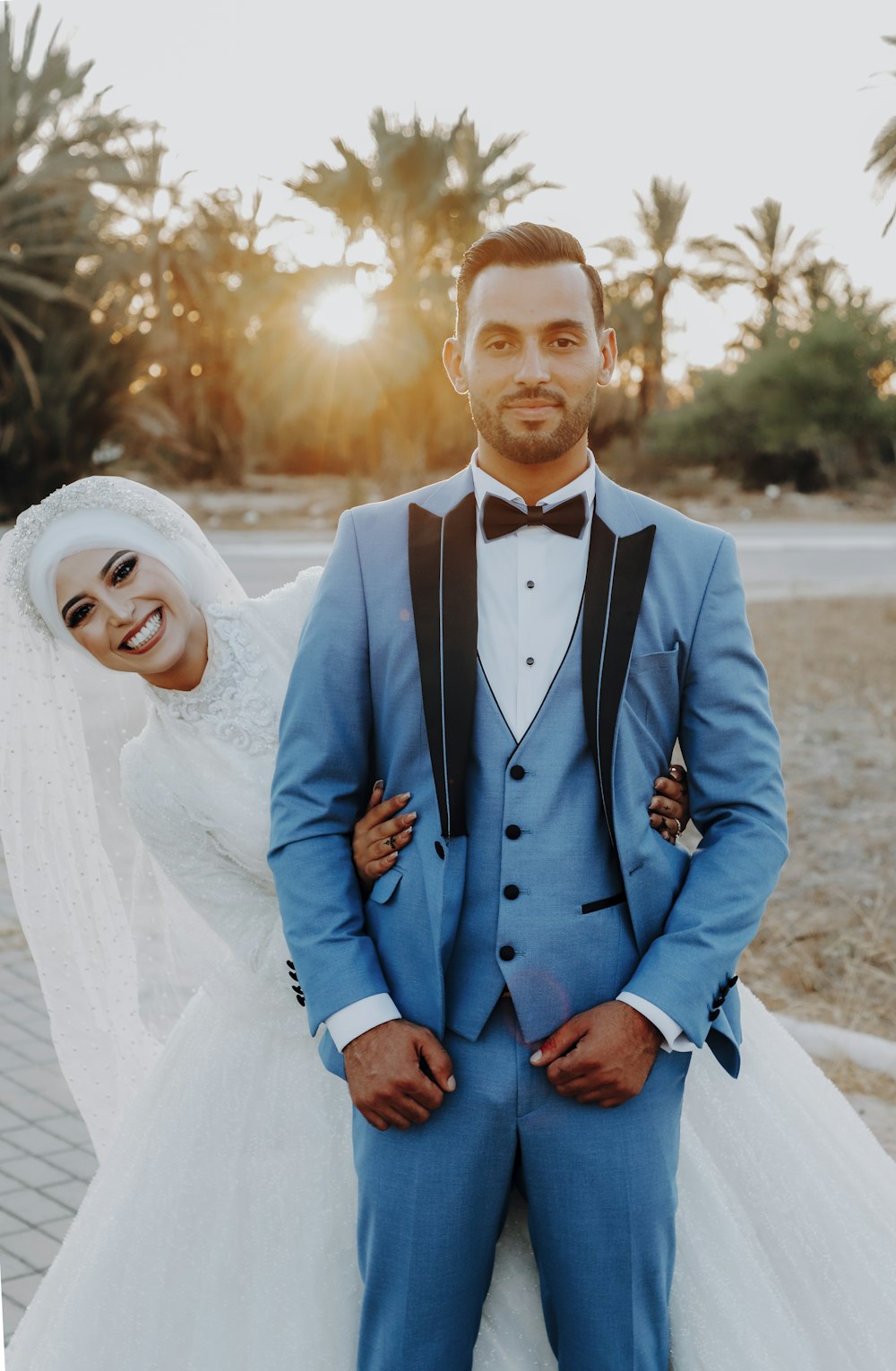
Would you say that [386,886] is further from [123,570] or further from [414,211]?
[414,211]

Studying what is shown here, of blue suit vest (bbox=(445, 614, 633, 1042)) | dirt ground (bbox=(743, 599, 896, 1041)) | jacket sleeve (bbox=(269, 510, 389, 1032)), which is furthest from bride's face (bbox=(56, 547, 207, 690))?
dirt ground (bbox=(743, 599, 896, 1041))

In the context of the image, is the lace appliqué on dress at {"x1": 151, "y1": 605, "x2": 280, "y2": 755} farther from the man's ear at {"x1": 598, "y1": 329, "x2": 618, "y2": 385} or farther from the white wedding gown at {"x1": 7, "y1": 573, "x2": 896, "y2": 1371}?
the man's ear at {"x1": 598, "y1": 329, "x2": 618, "y2": 385}

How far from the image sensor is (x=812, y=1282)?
2492 mm

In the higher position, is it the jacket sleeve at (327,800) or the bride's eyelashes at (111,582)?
the bride's eyelashes at (111,582)

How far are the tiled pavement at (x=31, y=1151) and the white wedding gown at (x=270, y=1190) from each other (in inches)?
19.1

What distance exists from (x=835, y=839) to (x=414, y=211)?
25.4 m

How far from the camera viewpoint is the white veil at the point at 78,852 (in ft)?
9.60

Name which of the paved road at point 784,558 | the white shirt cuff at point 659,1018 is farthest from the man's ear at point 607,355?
the paved road at point 784,558

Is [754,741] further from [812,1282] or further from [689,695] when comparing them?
[812,1282]

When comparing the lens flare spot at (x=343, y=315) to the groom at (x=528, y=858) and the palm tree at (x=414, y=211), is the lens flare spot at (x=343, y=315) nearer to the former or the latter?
the palm tree at (x=414, y=211)

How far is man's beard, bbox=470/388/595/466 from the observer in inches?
80.6

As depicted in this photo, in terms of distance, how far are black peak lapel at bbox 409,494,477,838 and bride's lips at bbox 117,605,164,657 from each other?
2.54 feet

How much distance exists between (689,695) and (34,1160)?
2758 millimetres

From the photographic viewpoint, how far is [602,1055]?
190 cm
